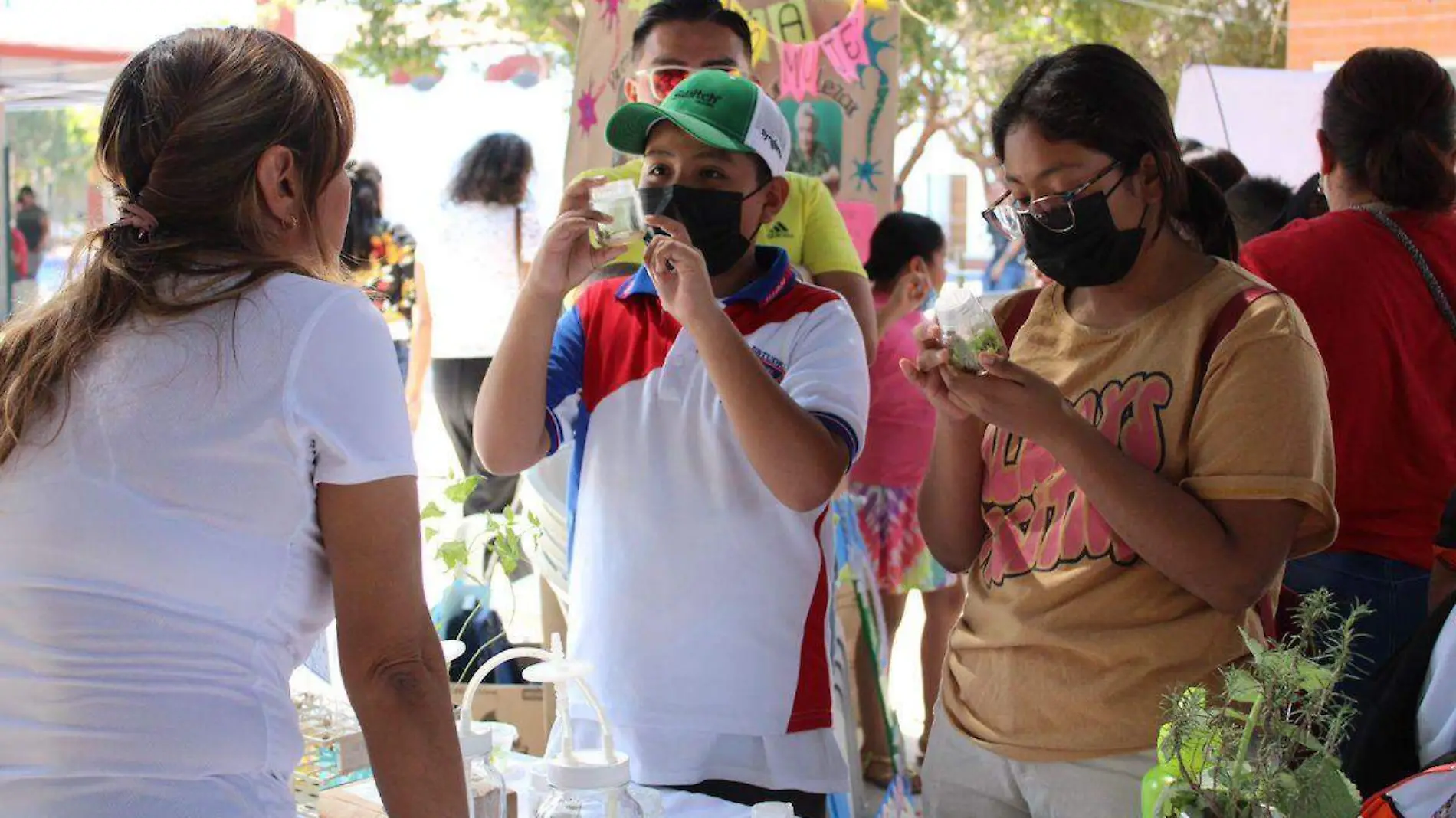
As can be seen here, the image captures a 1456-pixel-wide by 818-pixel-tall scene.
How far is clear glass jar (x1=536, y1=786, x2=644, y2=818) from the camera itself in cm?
158

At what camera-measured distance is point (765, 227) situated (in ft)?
8.79

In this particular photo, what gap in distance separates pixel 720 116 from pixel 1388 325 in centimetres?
132

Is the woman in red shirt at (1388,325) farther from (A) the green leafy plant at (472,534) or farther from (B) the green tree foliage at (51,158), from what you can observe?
(B) the green tree foliage at (51,158)

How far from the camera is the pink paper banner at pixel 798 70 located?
3.76 metres

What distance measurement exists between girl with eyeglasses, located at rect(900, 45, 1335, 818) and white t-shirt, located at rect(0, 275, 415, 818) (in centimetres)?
79

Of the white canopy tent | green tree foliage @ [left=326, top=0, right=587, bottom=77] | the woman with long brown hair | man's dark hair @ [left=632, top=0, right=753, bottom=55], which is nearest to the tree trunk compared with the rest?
green tree foliage @ [left=326, top=0, right=587, bottom=77]

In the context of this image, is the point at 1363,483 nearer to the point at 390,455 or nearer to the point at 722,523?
the point at 722,523

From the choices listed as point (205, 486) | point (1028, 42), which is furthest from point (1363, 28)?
point (205, 486)

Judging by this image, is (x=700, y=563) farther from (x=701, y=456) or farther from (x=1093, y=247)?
(x=1093, y=247)

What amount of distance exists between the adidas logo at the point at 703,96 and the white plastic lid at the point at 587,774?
3.16 feet

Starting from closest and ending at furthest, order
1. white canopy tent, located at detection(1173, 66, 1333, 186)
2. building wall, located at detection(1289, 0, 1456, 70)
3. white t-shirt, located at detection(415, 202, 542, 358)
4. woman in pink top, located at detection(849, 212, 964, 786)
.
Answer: woman in pink top, located at detection(849, 212, 964, 786)
white t-shirt, located at detection(415, 202, 542, 358)
white canopy tent, located at detection(1173, 66, 1333, 186)
building wall, located at detection(1289, 0, 1456, 70)

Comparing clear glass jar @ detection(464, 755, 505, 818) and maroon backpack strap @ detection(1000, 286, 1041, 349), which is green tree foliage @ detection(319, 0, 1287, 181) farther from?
clear glass jar @ detection(464, 755, 505, 818)

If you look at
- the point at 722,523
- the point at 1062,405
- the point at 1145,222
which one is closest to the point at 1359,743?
the point at 1062,405

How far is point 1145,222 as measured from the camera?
1721 mm
